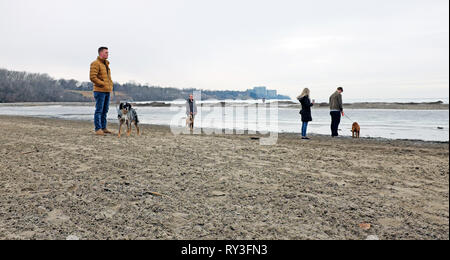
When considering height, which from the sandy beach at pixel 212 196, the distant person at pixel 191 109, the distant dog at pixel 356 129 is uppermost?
the distant person at pixel 191 109

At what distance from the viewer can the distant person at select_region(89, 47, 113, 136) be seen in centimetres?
849

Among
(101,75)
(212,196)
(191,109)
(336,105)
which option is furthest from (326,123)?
(212,196)

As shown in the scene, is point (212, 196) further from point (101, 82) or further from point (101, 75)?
point (101, 75)

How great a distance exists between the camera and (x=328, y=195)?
380 centimetres

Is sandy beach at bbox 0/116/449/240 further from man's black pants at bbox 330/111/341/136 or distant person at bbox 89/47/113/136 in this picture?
man's black pants at bbox 330/111/341/136

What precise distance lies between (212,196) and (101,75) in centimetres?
642

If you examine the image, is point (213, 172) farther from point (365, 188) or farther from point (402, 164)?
point (402, 164)

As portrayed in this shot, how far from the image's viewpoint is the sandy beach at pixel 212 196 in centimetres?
275

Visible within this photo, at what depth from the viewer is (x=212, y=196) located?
145 inches

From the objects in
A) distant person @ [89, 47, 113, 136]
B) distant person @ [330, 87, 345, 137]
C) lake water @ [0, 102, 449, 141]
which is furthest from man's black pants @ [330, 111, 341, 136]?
distant person @ [89, 47, 113, 136]

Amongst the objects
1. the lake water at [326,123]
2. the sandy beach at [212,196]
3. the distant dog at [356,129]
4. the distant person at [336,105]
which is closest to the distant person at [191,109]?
the lake water at [326,123]

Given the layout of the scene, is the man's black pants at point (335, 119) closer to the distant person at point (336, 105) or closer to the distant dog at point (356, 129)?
the distant person at point (336, 105)

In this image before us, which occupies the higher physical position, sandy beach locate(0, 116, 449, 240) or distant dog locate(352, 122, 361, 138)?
distant dog locate(352, 122, 361, 138)
